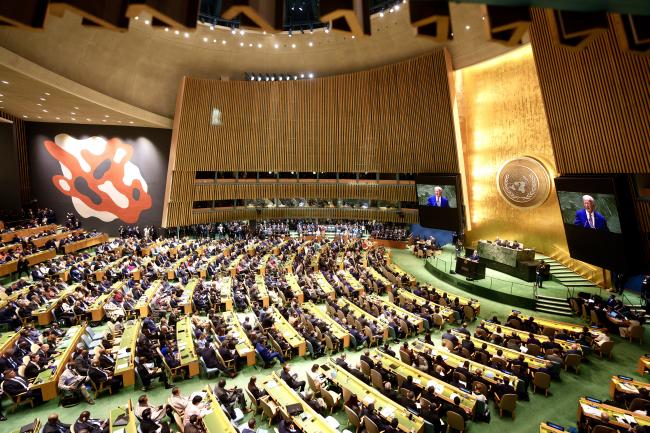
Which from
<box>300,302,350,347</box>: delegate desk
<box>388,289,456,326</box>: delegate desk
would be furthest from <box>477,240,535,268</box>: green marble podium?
<box>300,302,350,347</box>: delegate desk

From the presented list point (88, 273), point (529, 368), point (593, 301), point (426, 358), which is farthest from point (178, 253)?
point (593, 301)

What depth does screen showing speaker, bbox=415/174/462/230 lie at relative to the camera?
17156 mm

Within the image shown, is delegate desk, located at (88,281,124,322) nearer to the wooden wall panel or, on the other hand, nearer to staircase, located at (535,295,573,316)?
staircase, located at (535,295,573,316)

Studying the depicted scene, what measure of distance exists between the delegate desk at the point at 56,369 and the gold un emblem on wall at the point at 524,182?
1717 cm

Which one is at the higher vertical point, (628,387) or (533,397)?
(628,387)

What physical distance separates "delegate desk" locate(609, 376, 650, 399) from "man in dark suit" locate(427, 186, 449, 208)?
11.1 m

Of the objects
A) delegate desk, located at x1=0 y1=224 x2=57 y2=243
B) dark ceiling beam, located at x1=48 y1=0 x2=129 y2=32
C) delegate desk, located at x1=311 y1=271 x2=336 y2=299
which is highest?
dark ceiling beam, located at x1=48 y1=0 x2=129 y2=32

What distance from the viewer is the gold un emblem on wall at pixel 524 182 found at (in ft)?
51.4

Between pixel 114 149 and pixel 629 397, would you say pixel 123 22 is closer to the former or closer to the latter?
pixel 629 397

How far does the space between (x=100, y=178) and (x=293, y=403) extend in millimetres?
20514

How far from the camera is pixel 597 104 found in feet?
35.0

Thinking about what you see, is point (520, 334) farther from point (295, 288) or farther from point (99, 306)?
point (99, 306)

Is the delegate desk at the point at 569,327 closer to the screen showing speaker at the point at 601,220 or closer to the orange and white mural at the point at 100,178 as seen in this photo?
the screen showing speaker at the point at 601,220

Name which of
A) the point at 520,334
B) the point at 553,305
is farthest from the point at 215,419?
the point at 553,305
